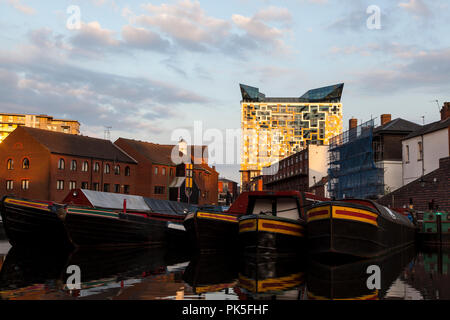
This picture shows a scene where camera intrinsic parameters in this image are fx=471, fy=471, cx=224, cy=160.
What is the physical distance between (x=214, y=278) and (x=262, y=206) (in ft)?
33.1

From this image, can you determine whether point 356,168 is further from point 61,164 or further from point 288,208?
point 288,208

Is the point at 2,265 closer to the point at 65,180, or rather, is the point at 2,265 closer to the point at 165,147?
the point at 65,180

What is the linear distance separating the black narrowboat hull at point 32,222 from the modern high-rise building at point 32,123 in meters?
131

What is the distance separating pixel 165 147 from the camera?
8444 centimetres

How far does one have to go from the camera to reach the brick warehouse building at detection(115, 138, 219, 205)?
7556 cm

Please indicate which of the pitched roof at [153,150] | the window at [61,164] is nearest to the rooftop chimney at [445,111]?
A: the pitched roof at [153,150]

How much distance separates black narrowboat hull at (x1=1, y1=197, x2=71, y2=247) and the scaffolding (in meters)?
37.1

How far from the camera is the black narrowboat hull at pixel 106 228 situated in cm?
2428

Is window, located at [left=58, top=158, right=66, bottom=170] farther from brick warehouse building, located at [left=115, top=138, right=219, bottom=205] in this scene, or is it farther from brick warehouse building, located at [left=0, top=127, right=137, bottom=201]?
brick warehouse building, located at [left=115, top=138, right=219, bottom=205]

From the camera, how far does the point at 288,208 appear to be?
2489cm

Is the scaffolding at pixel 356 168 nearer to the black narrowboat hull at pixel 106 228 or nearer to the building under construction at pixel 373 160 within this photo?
the building under construction at pixel 373 160

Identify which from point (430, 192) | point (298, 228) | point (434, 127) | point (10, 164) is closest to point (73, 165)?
point (10, 164)

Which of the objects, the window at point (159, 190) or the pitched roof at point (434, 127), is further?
the window at point (159, 190)

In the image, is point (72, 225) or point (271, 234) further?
point (72, 225)
